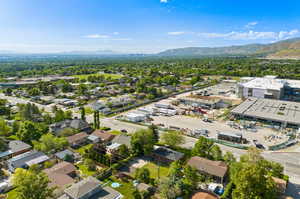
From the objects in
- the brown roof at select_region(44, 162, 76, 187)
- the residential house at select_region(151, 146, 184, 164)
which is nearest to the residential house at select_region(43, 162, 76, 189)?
the brown roof at select_region(44, 162, 76, 187)

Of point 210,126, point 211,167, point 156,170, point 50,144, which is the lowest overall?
point 156,170

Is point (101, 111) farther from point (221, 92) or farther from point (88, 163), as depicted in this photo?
point (221, 92)

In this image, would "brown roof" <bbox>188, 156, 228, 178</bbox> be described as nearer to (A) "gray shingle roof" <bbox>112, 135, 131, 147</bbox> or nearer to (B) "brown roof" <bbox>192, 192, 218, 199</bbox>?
(B) "brown roof" <bbox>192, 192, 218, 199</bbox>

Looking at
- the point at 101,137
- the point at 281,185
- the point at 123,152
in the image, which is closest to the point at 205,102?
the point at 101,137

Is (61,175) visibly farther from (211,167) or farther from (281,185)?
(281,185)

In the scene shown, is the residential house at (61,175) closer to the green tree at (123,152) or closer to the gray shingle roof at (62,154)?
the gray shingle roof at (62,154)

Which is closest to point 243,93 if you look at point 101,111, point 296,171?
point 296,171
